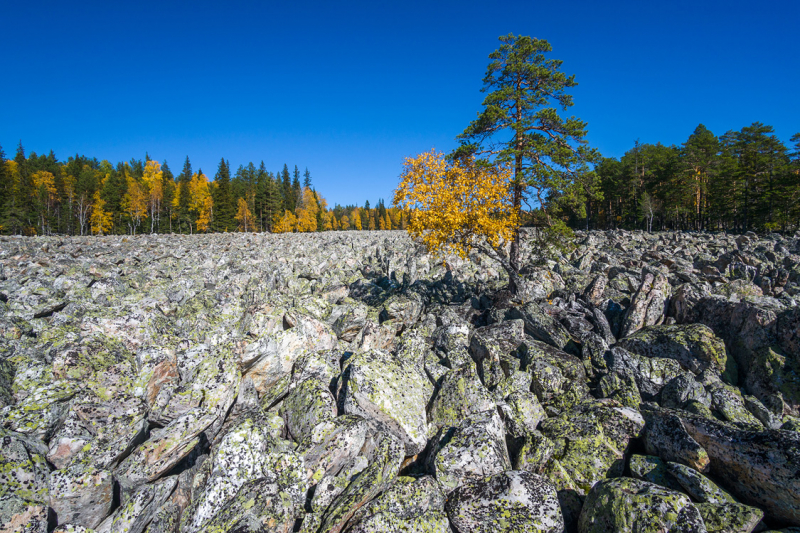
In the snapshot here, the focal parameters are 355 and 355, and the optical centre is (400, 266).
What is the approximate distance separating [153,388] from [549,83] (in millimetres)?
15948

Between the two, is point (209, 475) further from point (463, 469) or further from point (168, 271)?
point (168, 271)

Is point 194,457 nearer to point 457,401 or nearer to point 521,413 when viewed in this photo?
point 457,401

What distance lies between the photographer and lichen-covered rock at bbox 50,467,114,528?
12.4 ft

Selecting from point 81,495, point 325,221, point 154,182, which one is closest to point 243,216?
point 154,182

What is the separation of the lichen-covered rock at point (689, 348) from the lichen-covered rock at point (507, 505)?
17.6 feet

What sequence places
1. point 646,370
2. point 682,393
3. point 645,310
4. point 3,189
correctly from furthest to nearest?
point 3,189 → point 645,310 → point 646,370 → point 682,393

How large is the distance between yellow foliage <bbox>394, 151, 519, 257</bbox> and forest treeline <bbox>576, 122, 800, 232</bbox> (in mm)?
34552

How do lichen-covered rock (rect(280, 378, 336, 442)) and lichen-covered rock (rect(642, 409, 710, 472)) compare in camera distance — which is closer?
lichen-covered rock (rect(642, 409, 710, 472))

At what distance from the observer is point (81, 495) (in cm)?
388

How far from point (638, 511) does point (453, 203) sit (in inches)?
382

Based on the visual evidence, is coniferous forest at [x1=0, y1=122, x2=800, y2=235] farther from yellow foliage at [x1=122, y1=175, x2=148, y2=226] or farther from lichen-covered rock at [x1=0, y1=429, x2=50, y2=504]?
lichen-covered rock at [x1=0, y1=429, x2=50, y2=504]

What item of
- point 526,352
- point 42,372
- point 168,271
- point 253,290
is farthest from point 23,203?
point 526,352

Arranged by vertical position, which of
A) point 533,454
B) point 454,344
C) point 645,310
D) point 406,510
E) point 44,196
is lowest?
point 406,510

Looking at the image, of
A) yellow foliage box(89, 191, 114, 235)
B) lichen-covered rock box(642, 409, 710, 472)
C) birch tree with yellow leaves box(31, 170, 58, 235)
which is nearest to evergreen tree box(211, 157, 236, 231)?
yellow foliage box(89, 191, 114, 235)
